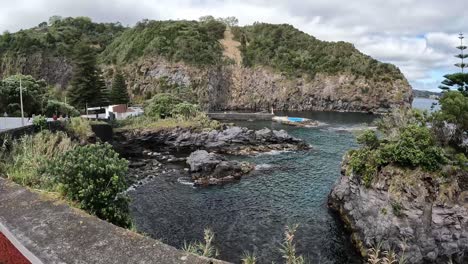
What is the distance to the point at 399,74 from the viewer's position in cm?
10188

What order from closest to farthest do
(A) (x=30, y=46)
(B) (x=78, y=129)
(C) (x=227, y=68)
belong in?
(B) (x=78, y=129)
(A) (x=30, y=46)
(C) (x=227, y=68)

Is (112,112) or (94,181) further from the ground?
(94,181)

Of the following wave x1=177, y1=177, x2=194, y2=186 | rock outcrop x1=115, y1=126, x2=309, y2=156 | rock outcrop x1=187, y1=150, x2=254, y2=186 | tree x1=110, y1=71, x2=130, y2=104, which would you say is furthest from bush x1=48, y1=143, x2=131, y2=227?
tree x1=110, y1=71, x2=130, y2=104

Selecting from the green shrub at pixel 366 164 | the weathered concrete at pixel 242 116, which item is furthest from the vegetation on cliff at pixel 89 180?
the weathered concrete at pixel 242 116

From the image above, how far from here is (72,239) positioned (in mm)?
4953

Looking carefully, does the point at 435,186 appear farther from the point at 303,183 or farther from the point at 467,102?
the point at 303,183

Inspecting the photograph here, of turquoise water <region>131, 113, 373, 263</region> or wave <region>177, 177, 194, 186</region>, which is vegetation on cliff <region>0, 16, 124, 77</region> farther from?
turquoise water <region>131, 113, 373, 263</region>

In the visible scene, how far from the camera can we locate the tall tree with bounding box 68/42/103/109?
56.2 meters

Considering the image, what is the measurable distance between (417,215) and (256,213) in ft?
32.6

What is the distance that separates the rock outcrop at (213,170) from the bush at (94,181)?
20.2 meters

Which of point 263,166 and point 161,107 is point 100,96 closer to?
point 161,107

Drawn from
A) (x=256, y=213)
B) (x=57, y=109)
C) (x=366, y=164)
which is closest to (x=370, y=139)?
(x=366, y=164)

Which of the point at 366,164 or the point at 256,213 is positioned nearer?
the point at 366,164

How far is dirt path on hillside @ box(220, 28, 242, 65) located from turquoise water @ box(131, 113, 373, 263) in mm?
77558
